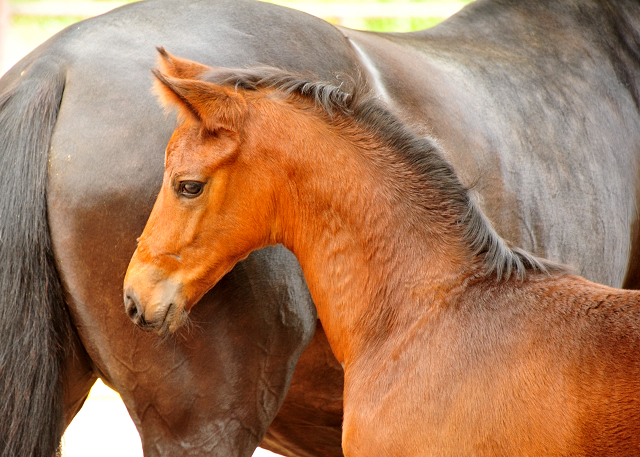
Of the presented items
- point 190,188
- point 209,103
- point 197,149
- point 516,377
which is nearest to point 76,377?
point 190,188

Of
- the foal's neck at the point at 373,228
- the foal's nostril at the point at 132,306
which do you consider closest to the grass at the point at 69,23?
the foal's neck at the point at 373,228

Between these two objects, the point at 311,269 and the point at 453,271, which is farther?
the point at 311,269

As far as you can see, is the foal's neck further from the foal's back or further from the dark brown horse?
the dark brown horse

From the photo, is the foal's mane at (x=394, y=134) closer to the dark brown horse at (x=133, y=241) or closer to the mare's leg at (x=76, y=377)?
the dark brown horse at (x=133, y=241)

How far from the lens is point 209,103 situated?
2336mm

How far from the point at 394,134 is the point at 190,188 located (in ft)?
2.38

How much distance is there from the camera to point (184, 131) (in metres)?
2.38

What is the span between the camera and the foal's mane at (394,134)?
2.38m

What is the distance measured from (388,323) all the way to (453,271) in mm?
284

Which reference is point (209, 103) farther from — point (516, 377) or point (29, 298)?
point (516, 377)

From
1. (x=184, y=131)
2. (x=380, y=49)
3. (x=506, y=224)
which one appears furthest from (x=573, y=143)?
(x=184, y=131)

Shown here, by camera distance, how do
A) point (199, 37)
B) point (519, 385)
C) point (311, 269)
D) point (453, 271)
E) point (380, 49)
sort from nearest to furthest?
point (519, 385), point (453, 271), point (311, 269), point (199, 37), point (380, 49)

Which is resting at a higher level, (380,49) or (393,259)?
(380,49)

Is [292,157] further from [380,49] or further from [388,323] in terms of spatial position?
[380,49]
